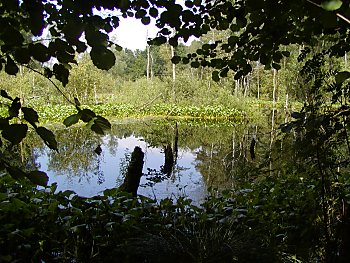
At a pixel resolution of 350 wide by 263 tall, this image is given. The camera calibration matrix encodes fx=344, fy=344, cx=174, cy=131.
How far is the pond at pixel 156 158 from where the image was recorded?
23.7 ft

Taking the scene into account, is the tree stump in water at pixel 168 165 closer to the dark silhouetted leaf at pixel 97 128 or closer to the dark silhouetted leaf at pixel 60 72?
the dark silhouetted leaf at pixel 60 72

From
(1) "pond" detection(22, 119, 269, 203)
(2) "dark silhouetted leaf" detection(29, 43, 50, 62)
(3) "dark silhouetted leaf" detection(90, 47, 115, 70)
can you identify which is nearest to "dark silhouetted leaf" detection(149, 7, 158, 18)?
(2) "dark silhouetted leaf" detection(29, 43, 50, 62)

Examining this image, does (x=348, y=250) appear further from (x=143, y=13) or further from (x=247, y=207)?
(x=143, y=13)

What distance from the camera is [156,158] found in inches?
413

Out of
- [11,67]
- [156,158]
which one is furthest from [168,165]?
[11,67]

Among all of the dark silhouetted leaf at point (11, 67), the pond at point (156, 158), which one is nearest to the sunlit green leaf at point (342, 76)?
the dark silhouetted leaf at point (11, 67)

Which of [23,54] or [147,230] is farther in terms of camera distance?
[147,230]

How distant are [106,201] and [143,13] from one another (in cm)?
165

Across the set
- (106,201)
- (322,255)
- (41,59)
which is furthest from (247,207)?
(41,59)

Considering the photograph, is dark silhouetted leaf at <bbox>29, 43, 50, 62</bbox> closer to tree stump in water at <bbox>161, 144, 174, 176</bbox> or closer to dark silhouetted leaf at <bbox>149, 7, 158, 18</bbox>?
dark silhouetted leaf at <bbox>149, 7, 158, 18</bbox>

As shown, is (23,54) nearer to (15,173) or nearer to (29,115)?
(29,115)

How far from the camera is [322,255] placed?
2174 mm

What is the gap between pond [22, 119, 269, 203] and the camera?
723 centimetres

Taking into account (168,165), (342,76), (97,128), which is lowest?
(168,165)
